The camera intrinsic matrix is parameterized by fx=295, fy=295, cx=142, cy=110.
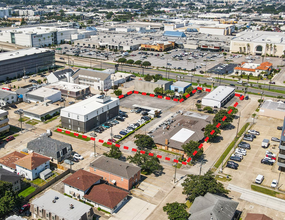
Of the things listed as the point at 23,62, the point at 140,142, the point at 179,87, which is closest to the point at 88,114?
the point at 140,142

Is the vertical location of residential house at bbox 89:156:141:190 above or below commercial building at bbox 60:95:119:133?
Result: below

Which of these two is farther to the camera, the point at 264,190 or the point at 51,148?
the point at 51,148

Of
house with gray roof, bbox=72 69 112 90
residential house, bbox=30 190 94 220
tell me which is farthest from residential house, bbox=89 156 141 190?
house with gray roof, bbox=72 69 112 90

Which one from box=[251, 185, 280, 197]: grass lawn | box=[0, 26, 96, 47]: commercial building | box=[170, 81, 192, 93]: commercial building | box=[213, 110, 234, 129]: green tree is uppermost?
box=[0, 26, 96, 47]: commercial building

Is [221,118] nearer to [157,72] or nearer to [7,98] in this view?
[157,72]

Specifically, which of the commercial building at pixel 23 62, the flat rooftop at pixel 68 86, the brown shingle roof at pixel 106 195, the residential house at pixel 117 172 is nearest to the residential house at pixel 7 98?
the flat rooftop at pixel 68 86

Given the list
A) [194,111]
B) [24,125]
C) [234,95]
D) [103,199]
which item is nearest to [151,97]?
[194,111]

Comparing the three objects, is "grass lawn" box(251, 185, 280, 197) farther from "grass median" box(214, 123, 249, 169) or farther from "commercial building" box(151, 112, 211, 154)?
"commercial building" box(151, 112, 211, 154)

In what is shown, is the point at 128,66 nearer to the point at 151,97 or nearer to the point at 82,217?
the point at 151,97
